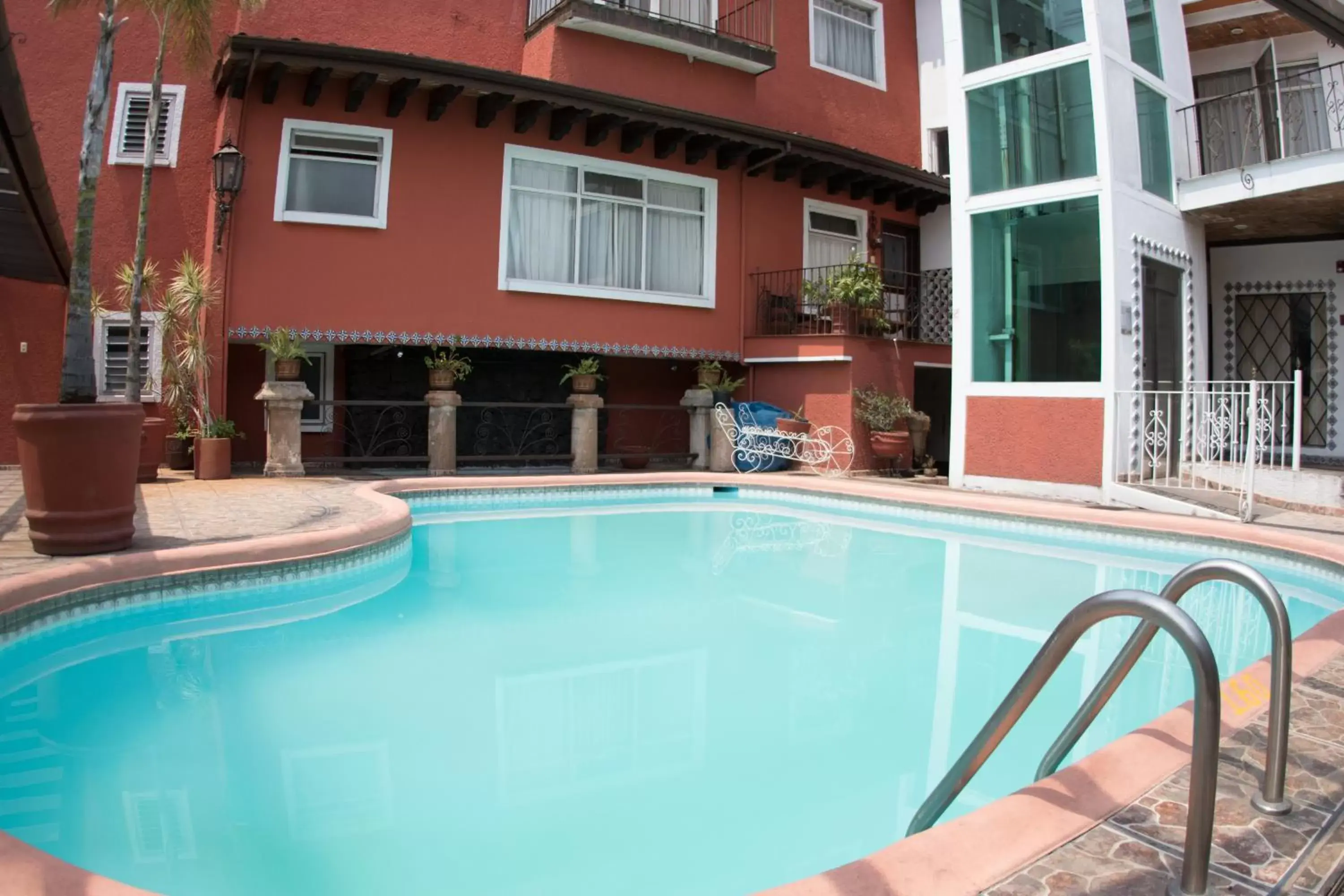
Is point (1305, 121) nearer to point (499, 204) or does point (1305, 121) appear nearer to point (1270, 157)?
point (1270, 157)

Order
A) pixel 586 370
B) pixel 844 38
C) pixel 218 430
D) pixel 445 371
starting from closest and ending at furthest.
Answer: pixel 218 430
pixel 445 371
pixel 586 370
pixel 844 38

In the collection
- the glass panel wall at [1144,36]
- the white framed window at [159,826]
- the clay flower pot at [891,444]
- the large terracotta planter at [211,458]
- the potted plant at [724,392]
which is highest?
the glass panel wall at [1144,36]

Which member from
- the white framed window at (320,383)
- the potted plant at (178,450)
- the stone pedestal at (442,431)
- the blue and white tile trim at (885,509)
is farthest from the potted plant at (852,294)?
the potted plant at (178,450)

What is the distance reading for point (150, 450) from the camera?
1000 cm

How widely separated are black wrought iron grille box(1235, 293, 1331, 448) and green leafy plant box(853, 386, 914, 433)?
5400mm

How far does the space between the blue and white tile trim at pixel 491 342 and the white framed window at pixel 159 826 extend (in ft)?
28.6

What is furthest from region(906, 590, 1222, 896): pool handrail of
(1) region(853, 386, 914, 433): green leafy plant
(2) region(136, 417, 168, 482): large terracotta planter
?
(1) region(853, 386, 914, 433): green leafy plant

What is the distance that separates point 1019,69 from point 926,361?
455 centimetres

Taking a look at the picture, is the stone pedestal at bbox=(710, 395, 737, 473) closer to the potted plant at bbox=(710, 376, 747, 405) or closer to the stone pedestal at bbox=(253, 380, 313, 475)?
the potted plant at bbox=(710, 376, 747, 405)

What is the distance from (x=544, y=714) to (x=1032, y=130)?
10108mm

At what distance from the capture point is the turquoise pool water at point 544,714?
9.87 ft

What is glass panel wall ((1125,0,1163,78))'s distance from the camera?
11.3 metres

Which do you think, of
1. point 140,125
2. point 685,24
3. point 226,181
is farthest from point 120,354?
point 685,24

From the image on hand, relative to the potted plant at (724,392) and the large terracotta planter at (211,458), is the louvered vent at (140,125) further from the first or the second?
the potted plant at (724,392)
